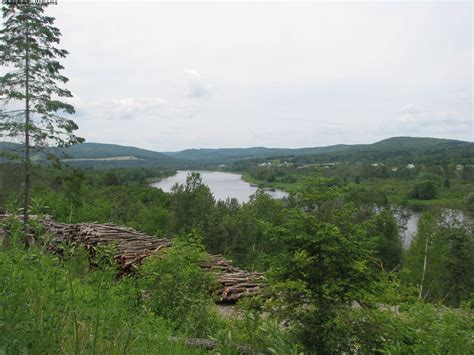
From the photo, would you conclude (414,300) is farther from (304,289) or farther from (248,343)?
(248,343)

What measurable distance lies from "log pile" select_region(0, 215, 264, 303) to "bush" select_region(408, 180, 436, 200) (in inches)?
3113

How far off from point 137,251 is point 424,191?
81.7 metres

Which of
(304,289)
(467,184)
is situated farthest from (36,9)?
(467,184)

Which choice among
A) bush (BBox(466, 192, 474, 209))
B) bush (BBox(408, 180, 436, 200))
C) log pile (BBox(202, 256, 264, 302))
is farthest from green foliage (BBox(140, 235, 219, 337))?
bush (BBox(408, 180, 436, 200))

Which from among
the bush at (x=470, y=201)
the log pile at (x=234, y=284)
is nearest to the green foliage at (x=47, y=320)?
the log pile at (x=234, y=284)

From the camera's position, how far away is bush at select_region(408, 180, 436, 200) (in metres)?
79.4

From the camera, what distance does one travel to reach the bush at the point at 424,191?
260 ft

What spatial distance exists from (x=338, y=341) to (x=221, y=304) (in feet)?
16.1

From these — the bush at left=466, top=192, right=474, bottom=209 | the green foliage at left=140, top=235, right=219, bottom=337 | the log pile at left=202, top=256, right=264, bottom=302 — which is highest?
the green foliage at left=140, top=235, right=219, bottom=337

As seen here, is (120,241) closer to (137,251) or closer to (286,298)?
(137,251)

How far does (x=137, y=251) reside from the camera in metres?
10.6

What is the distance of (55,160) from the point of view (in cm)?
1459

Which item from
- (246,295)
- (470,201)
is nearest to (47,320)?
(246,295)

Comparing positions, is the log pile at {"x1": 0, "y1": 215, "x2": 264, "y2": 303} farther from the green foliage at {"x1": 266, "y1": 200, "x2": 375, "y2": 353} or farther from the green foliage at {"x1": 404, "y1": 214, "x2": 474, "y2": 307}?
the green foliage at {"x1": 404, "y1": 214, "x2": 474, "y2": 307}
